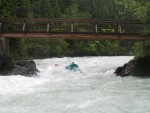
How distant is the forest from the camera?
101 feet

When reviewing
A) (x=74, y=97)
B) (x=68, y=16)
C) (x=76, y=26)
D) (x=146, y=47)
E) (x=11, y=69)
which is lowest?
(x=74, y=97)

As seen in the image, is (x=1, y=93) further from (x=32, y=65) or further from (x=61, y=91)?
(x=32, y=65)

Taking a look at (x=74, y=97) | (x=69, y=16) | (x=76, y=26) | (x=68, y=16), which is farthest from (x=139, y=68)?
(x=69, y=16)

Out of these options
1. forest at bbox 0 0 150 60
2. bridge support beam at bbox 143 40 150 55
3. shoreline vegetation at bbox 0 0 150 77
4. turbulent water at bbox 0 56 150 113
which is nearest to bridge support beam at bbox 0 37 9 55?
shoreline vegetation at bbox 0 0 150 77

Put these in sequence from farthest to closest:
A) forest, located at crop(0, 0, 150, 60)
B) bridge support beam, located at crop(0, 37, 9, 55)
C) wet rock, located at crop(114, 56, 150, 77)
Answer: forest, located at crop(0, 0, 150, 60)
bridge support beam, located at crop(0, 37, 9, 55)
wet rock, located at crop(114, 56, 150, 77)

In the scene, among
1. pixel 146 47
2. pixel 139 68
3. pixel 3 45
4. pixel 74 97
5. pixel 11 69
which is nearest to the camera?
pixel 74 97

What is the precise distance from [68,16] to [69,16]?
663 millimetres

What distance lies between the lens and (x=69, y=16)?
8281 cm

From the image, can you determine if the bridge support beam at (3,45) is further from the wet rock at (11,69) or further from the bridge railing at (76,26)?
the wet rock at (11,69)

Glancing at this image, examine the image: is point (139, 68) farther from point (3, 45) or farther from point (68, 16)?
point (68, 16)

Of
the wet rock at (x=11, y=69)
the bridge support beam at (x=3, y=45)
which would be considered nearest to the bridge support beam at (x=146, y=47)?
the wet rock at (x=11, y=69)

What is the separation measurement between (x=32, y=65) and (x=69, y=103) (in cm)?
1600

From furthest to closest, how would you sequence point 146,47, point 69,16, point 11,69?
point 69,16 → point 146,47 → point 11,69

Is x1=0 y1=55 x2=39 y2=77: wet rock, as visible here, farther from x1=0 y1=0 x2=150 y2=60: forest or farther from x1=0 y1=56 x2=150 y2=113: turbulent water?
x1=0 y1=0 x2=150 y2=60: forest
